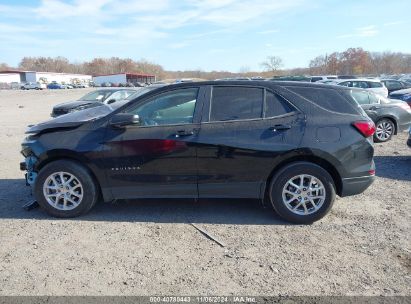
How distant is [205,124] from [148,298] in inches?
86.5

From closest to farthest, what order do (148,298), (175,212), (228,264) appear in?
(148,298) < (228,264) < (175,212)

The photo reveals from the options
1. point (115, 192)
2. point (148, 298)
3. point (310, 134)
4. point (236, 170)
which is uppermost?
point (310, 134)

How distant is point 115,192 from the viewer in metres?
4.64

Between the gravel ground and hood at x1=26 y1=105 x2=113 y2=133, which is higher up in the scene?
hood at x1=26 y1=105 x2=113 y2=133

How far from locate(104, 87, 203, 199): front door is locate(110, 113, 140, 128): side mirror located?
3.7 inches

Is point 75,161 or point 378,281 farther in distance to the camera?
point 75,161

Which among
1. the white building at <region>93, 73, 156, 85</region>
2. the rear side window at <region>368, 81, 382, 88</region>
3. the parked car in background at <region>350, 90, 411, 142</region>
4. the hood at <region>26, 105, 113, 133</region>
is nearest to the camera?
the hood at <region>26, 105, 113, 133</region>

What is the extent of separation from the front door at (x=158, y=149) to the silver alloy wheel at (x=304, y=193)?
1.18 metres

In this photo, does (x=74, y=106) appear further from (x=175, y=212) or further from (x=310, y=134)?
(x=310, y=134)

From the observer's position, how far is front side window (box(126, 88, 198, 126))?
455 cm

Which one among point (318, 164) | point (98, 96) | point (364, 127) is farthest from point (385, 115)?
point (98, 96)

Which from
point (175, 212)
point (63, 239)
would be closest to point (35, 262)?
point (63, 239)

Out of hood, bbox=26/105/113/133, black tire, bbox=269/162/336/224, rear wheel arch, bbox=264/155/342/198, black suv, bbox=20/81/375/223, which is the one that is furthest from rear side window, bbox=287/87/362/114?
hood, bbox=26/105/113/133

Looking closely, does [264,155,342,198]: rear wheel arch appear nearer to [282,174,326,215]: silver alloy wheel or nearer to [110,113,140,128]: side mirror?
[282,174,326,215]: silver alloy wheel
